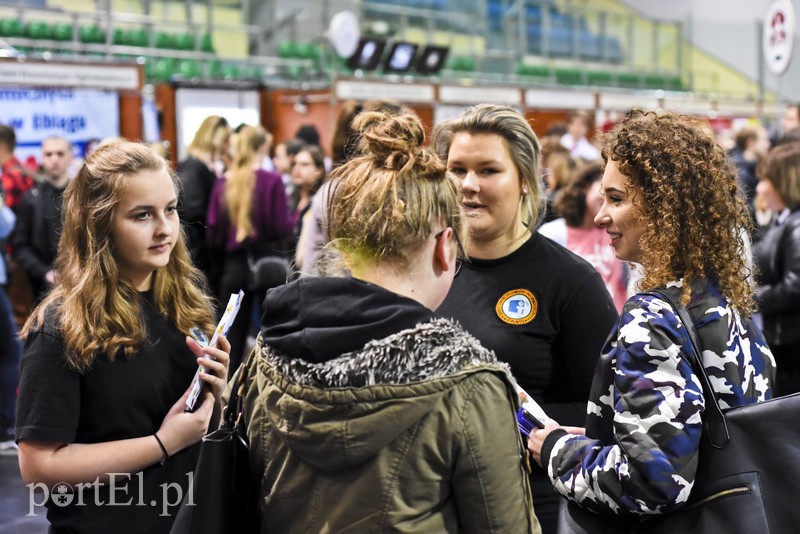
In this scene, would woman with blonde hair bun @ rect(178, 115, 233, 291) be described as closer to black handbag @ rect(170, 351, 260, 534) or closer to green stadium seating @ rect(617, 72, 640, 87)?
black handbag @ rect(170, 351, 260, 534)

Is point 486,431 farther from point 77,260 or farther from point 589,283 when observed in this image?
point 77,260

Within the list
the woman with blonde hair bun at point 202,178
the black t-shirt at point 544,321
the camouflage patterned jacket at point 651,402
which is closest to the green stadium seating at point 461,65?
the woman with blonde hair bun at point 202,178

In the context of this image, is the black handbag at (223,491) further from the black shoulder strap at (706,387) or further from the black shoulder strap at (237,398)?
the black shoulder strap at (706,387)

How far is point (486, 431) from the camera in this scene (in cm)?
141

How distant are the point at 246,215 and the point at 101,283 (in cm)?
401

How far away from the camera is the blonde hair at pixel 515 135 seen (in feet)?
7.73

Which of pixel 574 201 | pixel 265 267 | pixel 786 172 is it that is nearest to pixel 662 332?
pixel 574 201

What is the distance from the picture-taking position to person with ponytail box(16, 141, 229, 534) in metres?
1.85

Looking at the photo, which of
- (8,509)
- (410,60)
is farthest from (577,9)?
(8,509)

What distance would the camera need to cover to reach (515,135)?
7.75 feet

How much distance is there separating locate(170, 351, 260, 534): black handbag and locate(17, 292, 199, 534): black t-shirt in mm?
407

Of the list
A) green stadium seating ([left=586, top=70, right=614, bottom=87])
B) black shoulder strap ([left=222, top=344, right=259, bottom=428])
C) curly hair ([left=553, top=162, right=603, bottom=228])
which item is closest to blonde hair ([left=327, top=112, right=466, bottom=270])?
black shoulder strap ([left=222, top=344, right=259, bottom=428])

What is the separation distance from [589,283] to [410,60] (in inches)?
509

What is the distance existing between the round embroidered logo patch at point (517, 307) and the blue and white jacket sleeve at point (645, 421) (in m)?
0.48
